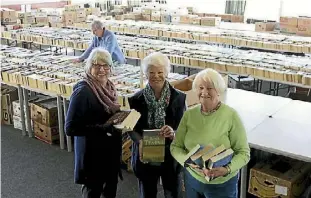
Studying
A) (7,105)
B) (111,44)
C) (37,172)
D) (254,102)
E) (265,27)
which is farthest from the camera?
(265,27)

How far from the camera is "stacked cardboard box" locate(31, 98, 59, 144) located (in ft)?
15.0

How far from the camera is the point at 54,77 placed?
4523mm

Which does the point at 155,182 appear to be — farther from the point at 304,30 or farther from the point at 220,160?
the point at 304,30

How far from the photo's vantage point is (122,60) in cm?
541

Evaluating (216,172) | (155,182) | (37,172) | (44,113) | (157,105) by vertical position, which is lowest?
(37,172)

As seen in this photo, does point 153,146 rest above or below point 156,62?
below

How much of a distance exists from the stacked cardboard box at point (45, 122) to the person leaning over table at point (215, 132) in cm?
268

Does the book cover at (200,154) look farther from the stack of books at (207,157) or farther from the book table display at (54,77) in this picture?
the book table display at (54,77)

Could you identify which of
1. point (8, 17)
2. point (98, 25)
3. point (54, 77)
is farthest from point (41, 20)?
point (54, 77)

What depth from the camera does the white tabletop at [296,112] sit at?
3358 mm

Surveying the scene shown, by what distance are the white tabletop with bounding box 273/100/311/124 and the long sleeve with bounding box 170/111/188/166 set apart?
1445 mm

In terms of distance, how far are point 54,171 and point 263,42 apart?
4.41 metres

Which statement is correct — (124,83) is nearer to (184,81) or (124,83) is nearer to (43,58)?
(184,81)

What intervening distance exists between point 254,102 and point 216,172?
1897 mm
